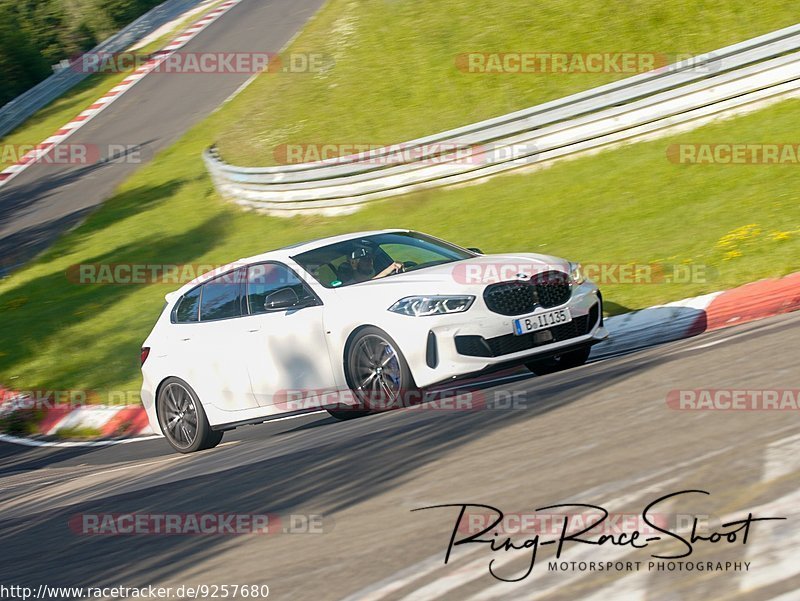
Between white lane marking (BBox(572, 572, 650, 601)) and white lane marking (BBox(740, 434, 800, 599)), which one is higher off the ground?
white lane marking (BBox(740, 434, 800, 599))

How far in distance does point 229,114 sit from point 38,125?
8097 mm

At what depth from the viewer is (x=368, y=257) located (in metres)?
9.61

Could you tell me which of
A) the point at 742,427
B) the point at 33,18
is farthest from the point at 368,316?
the point at 33,18

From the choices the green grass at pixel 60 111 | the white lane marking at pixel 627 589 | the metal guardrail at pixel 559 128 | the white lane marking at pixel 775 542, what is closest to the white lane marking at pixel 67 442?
the metal guardrail at pixel 559 128

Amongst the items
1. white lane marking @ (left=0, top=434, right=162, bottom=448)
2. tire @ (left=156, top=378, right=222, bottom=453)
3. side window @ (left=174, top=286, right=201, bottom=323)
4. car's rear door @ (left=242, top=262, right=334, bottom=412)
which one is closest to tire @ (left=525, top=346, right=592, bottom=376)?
car's rear door @ (left=242, top=262, right=334, bottom=412)

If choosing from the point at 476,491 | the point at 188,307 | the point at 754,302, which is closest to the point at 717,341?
the point at 754,302

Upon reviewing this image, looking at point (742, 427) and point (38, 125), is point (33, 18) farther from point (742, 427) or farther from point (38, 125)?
point (742, 427)

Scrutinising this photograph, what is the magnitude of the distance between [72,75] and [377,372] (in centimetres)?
2947

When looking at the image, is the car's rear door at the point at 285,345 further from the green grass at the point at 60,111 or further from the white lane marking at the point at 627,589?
the green grass at the point at 60,111

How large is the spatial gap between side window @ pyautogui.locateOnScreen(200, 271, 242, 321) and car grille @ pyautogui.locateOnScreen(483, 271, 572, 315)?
2.37 m

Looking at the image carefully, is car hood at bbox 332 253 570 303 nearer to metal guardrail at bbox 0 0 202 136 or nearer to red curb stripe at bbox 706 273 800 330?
red curb stripe at bbox 706 273 800 330

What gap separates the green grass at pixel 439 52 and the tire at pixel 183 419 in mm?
9186

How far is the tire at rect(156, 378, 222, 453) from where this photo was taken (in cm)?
991

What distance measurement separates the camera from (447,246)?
34.0ft
